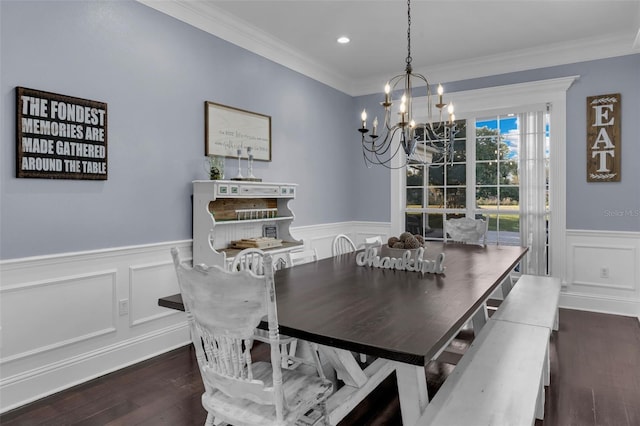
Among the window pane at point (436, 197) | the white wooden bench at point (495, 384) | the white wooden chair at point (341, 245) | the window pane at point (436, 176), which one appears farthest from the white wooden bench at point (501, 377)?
the window pane at point (436, 176)

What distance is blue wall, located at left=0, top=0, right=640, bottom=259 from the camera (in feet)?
8.38

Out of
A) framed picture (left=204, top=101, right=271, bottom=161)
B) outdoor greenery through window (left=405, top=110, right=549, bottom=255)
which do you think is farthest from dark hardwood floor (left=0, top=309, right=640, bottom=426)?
outdoor greenery through window (left=405, top=110, right=549, bottom=255)

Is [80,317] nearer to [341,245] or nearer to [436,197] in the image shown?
[341,245]

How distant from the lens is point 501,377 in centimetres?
182

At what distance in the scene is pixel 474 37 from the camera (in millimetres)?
4344

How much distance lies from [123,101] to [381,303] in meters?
2.44

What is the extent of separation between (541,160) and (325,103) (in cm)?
271

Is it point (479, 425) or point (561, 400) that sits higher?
point (479, 425)

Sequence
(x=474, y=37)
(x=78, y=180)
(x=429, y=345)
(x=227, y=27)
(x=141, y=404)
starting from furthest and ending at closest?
(x=474, y=37) < (x=227, y=27) < (x=78, y=180) < (x=141, y=404) < (x=429, y=345)

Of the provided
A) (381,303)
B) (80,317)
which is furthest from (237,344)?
(80,317)

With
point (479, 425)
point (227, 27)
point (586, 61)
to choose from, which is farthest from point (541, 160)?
point (479, 425)

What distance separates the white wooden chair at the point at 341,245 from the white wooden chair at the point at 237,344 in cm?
201

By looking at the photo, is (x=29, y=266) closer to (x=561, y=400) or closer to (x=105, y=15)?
(x=105, y=15)

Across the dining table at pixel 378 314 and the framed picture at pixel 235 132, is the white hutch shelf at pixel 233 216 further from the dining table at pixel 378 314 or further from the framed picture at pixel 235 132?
the dining table at pixel 378 314
